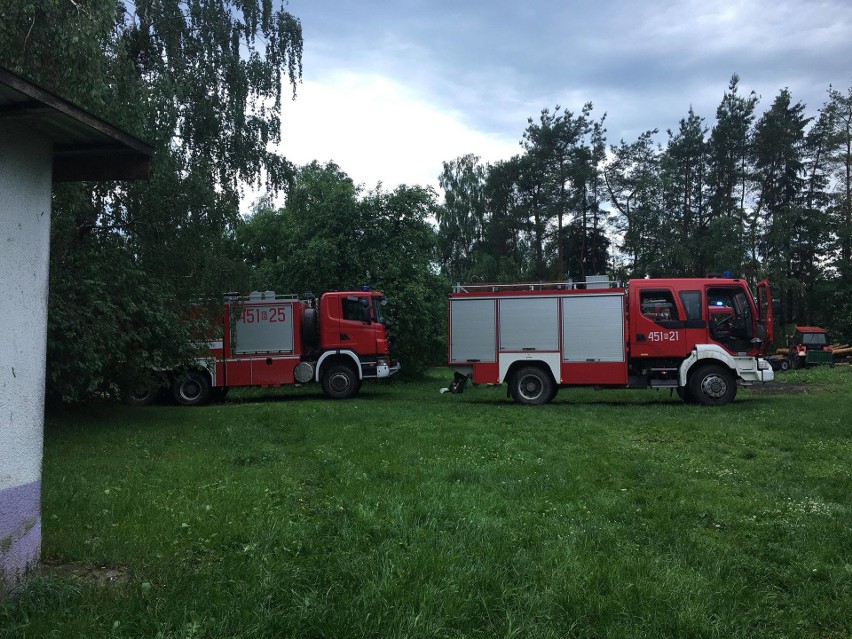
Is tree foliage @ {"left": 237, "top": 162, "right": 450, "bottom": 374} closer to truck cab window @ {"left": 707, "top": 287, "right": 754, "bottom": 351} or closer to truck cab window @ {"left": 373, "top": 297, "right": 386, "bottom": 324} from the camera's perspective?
truck cab window @ {"left": 373, "top": 297, "right": 386, "bottom": 324}

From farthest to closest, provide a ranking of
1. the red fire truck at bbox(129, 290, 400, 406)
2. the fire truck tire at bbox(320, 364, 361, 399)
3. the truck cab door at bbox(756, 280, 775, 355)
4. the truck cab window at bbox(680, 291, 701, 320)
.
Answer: the fire truck tire at bbox(320, 364, 361, 399) < the red fire truck at bbox(129, 290, 400, 406) < the truck cab window at bbox(680, 291, 701, 320) < the truck cab door at bbox(756, 280, 775, 355)

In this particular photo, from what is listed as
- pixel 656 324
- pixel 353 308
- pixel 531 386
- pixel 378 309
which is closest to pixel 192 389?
pixel 353 308

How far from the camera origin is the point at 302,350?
18484 mm

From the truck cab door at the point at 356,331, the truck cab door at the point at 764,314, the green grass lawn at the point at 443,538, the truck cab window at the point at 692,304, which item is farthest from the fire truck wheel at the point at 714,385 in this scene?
the truck cab door at the point at 356,331

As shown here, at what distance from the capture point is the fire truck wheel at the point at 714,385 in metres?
14.9

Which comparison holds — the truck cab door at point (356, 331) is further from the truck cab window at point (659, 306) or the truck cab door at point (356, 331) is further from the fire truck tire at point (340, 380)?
the truck cab window at point (659, 306)

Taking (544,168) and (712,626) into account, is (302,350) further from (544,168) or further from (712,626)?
(544,168)

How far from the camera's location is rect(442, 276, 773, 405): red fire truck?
14.9 metres

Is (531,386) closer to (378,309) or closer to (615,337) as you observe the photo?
(615,337)

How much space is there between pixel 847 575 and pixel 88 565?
193 inches

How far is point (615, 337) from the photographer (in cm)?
1545

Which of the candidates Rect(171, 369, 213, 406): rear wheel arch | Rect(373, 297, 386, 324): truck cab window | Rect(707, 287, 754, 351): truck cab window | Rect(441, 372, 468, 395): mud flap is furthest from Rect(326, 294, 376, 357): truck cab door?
Rect(707, 287, 754, 351): truck cab window

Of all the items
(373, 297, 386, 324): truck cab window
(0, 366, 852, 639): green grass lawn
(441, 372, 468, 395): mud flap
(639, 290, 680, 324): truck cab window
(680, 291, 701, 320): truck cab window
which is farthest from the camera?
(373, 297, 386, 324): truck cab window

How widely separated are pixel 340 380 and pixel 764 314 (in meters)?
10.9
